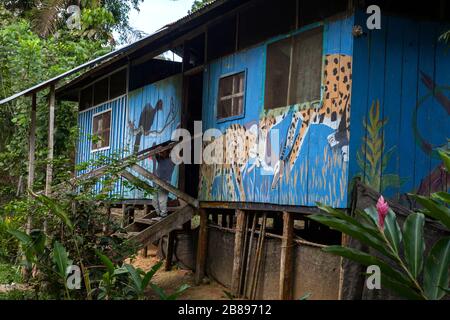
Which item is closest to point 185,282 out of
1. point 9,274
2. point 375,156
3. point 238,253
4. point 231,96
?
point 238,253

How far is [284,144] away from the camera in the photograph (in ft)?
24.3

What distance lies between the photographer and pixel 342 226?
4047 mm

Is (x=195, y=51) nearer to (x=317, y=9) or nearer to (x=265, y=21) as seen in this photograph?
(x=265, y=21)

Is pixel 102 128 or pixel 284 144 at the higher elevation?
pixel 102 128

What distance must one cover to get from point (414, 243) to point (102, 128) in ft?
34.6

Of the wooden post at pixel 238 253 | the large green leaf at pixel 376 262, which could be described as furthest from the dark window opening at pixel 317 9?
the large green leaf at pixel 376 262

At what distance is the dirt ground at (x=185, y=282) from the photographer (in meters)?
9.02

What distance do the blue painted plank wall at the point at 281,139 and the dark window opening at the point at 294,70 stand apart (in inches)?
3.9

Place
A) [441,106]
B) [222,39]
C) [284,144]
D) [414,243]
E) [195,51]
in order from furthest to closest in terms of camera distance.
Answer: [195,51] < [222,39] < [284,144] < [441,106] < [414,243]

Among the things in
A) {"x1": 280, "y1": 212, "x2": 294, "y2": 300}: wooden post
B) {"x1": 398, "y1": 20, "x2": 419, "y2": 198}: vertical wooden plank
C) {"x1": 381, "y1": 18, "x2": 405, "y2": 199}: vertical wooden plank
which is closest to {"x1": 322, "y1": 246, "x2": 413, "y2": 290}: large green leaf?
{"x1": 381, "y1": 18, "x2": 405, "y2": 199}: vertical wooden plank

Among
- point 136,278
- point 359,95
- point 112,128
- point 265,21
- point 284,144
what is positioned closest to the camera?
point 136,278

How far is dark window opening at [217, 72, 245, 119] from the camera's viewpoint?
8.50 m

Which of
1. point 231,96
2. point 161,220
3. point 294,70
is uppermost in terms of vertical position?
point 294,70

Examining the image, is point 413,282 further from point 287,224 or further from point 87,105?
point 87,105
